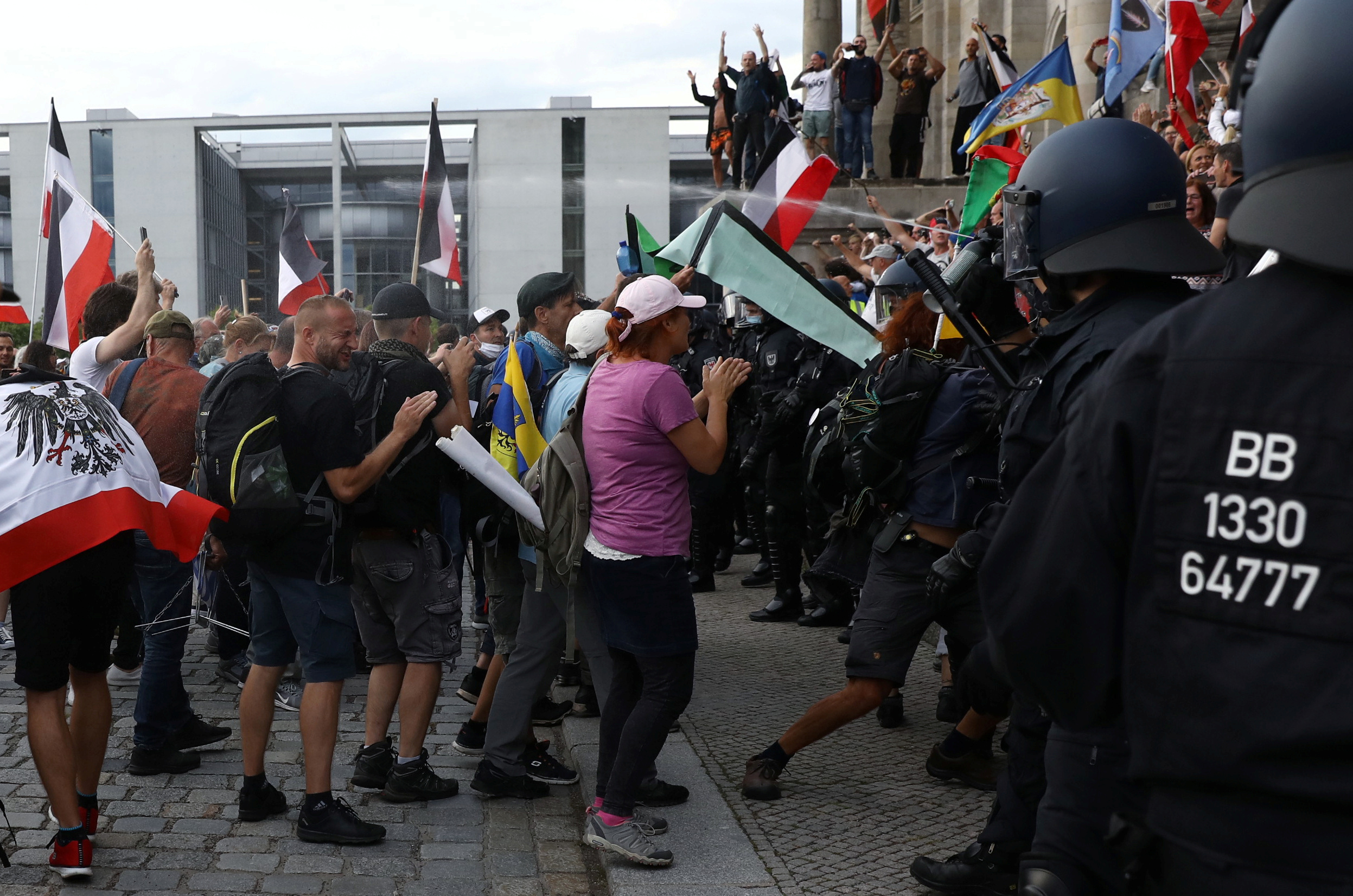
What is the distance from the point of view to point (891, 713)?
5938mm

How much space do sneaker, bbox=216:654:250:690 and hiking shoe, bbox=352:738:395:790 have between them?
2.06 meters

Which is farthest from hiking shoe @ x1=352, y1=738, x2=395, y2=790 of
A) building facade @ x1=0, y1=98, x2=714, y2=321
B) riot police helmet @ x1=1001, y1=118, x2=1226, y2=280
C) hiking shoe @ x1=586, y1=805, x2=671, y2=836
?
building facade @ x1=0, y1=98, x2=714, y2=321

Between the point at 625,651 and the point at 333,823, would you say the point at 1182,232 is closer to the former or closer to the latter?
the point at 625,651

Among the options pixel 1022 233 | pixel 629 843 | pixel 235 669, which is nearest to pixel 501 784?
pixel 629 843

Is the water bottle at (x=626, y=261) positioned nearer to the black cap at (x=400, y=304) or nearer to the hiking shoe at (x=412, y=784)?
the black cap at (x=400, y=304)

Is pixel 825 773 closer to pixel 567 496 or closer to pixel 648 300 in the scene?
pixel 567 496

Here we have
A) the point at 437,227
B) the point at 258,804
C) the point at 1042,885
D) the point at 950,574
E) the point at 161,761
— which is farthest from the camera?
the point at 437,227

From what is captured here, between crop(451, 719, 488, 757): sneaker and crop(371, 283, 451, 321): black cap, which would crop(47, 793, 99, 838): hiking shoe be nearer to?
crop(451, 719, 488, 757): sneaker

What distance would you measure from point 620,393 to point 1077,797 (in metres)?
2.56

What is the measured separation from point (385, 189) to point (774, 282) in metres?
75.9

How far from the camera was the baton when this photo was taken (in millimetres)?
3840

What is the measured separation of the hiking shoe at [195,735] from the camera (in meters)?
5.61

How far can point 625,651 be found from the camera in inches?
172

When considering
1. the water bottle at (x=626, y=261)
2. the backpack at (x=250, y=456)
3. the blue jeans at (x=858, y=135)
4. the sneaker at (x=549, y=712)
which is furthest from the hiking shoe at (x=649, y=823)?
the blue jeans at (x=858, y=135)
